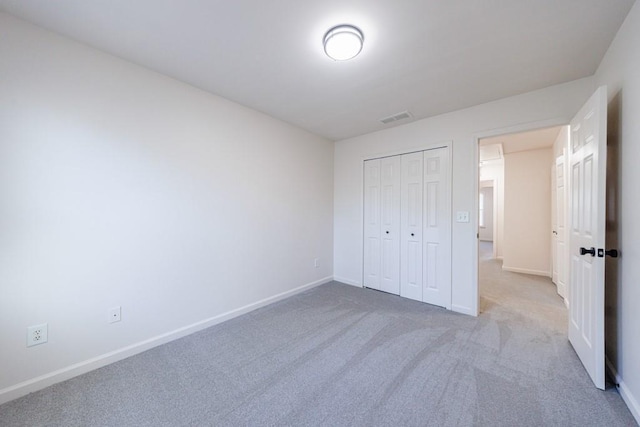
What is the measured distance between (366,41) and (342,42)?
20 centimetres

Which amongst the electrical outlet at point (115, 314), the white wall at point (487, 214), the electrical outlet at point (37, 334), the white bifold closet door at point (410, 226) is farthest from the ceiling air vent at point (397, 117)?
the white wall at point (487, 214)

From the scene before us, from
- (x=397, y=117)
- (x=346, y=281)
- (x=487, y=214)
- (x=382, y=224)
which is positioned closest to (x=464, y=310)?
(x=382, y=224)

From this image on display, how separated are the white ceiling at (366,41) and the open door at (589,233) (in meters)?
0.49

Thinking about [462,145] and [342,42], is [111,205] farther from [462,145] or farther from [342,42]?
[462,145]

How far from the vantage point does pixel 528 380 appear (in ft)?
5.62

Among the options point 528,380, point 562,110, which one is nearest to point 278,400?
point 528,380

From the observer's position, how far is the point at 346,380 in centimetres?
172

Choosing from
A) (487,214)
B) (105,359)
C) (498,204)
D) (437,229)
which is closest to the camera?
(105,359)

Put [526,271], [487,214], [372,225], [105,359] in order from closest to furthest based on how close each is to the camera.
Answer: [105,359]
[372,225]
[526,271]
[487,214]

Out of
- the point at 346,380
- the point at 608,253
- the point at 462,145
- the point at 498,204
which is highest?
the point at 462,145

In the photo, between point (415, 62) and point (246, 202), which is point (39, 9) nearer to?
point (246, 202)

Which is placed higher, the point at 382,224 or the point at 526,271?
the point at 382,224

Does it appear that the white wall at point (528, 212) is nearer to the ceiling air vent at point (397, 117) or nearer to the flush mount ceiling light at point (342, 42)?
the ceiling air vent at point (397, 117)

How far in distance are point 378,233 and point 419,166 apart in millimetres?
1114
